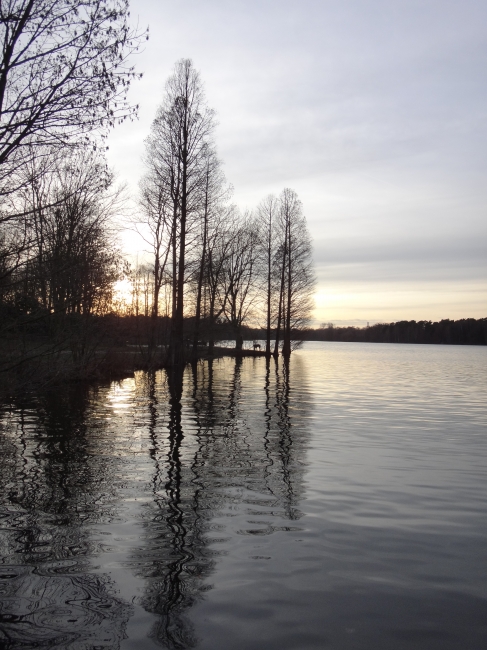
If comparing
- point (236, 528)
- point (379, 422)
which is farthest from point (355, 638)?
point (379, 422)

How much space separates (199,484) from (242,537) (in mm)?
2318

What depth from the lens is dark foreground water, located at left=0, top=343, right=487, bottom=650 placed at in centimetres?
453

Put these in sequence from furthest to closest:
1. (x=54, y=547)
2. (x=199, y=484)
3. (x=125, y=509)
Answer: (x=199, y=484)
(x=125, y=509)
(x=54, y=547)

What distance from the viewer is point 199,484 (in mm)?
8727

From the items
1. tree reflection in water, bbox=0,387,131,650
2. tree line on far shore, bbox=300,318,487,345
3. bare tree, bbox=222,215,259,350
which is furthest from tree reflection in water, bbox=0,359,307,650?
tree line on far shore, bbox=300,318,487,345

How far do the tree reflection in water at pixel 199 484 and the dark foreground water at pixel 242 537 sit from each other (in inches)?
1.2

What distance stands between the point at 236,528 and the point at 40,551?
2190mm

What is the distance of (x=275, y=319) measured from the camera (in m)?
58.1

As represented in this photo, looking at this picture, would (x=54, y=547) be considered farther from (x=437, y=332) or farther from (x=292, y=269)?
(x=437, y=332)

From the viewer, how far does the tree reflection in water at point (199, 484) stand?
16.8ft

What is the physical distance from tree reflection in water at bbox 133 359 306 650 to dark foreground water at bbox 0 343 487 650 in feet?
0.10

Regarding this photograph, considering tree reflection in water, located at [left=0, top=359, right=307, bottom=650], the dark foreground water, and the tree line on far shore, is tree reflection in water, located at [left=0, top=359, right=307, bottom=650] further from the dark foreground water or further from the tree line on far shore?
the tree line on far shore

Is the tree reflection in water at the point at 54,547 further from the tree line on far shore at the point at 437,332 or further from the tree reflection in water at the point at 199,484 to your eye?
the tree line on far shore at the point at 437,332

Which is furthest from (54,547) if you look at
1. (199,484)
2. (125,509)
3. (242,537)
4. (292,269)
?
(292,269)
